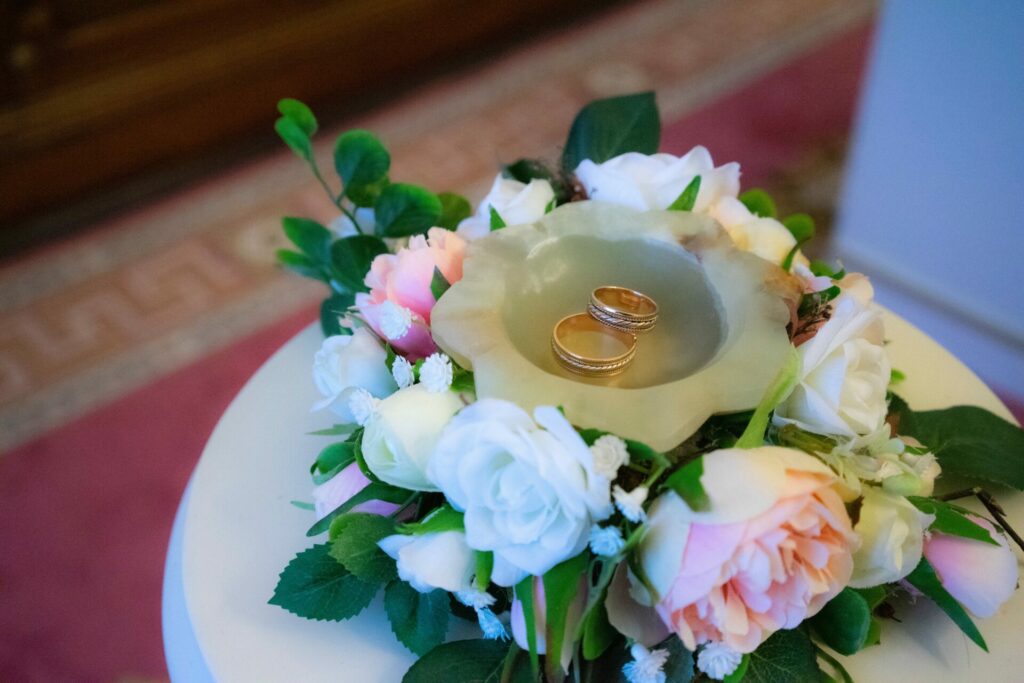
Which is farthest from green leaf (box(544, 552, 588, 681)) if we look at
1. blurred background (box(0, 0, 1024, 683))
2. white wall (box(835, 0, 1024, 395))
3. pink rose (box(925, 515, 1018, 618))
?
white wall (box(835, 0, 1024, 395))

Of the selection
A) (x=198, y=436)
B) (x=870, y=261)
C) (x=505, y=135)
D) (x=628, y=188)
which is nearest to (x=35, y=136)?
(x=198, y=436)

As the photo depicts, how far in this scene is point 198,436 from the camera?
1297mm

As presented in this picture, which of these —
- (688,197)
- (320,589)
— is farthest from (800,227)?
(320,589)

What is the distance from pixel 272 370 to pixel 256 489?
5.1 inches

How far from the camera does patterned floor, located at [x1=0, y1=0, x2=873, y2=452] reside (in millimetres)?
1414

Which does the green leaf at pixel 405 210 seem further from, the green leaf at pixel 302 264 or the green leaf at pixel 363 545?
the green leaf at pixel 363 545

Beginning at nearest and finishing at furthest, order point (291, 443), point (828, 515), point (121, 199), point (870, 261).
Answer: point (828, 515) < point (291, 443) < point (870, 261) < point (121, 199)

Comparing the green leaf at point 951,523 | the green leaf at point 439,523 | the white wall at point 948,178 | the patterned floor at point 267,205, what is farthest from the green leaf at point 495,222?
the white wall at point 948,178

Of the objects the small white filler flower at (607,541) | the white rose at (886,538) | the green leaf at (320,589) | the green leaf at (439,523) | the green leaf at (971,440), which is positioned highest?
the small white filler flower at (607,541)

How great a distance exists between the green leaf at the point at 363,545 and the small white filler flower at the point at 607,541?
14 cm

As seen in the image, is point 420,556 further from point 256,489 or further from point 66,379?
point 66,379

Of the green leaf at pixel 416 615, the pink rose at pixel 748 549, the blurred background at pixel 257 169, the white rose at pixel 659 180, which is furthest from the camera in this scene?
the blurred background at pixel 257 169

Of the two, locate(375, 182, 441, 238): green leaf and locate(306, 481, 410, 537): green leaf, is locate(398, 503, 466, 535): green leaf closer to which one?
locate(306, 481, 410, 537): green leaf

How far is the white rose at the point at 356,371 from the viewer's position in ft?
1.91
